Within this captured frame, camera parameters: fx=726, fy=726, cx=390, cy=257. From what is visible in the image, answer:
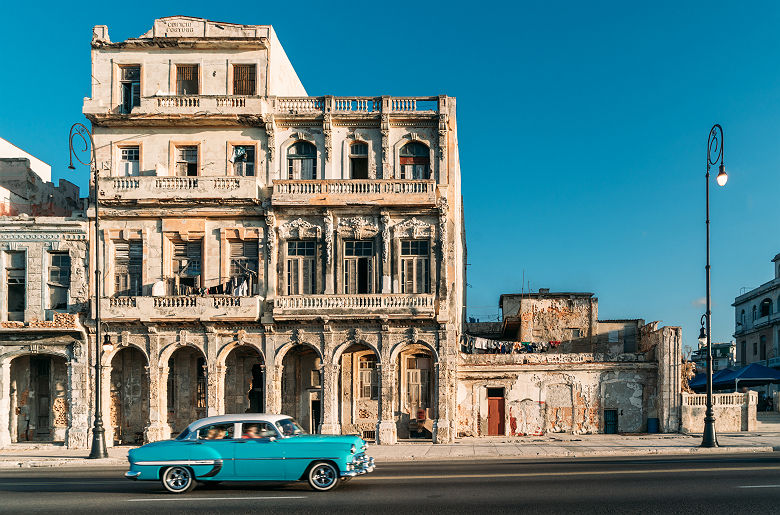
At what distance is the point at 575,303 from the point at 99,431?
86.3 feet

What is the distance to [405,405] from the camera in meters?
35.5

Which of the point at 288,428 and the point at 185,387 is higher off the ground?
the point at 288,428

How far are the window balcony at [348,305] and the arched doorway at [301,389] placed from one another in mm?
2675

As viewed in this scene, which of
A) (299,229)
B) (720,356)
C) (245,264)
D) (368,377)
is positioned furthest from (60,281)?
(720,356)

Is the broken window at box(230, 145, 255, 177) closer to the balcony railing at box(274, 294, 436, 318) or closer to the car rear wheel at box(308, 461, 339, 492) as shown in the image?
the balcony railing at box(274, 294, 436, 318)

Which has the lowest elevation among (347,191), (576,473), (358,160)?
(576,473)

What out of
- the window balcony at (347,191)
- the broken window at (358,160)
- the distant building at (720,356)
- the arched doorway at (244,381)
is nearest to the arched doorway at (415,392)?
the arched doorway at (244,381)

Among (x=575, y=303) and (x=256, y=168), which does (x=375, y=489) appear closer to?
(x=256, y=168)

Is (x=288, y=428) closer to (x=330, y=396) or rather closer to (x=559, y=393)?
(x=330, y=396)

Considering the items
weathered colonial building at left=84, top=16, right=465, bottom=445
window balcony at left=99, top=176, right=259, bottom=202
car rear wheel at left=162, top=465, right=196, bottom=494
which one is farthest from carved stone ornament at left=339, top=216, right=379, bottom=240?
car rear wheel at left=162, top=465, right=196, bottom=494

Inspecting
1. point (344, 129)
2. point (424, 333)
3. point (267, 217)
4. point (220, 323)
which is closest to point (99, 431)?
point (220, 323)

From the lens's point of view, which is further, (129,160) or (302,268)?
(129,160)

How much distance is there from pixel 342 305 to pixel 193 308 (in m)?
6.56

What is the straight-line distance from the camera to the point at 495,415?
114ft
